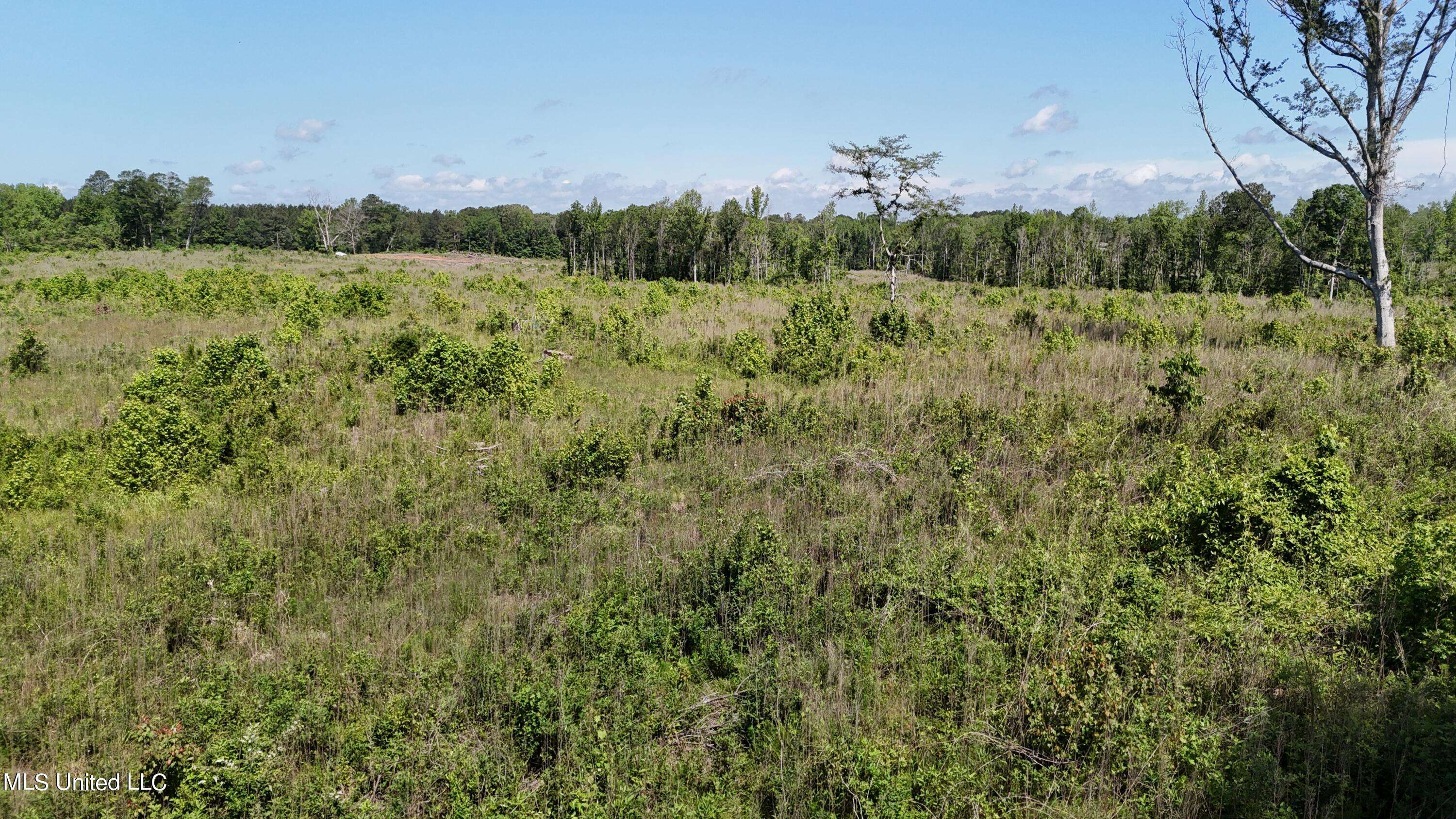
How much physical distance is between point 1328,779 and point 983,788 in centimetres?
148

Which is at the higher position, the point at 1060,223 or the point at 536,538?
the point at 1060,223

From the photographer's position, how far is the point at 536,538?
5.85 m

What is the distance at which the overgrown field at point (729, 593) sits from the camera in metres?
3.26

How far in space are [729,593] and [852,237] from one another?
303 feet

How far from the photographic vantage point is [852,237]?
92.1m

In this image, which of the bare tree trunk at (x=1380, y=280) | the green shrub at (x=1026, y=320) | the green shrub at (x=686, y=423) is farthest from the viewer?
the green shrub at (x=1026, y=320)

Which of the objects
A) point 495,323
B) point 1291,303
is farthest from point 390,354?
point 1291,303

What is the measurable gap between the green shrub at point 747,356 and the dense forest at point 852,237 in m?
23.0

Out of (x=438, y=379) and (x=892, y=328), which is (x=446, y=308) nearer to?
(x=438, y=379)

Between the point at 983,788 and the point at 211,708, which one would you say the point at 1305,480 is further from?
the point at 211,708

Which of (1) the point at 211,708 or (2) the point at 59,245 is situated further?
(2) the point at 59,245

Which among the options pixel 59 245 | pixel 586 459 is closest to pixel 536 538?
pixel 586 459

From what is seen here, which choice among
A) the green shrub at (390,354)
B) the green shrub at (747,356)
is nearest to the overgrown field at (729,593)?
the green shrub at (390,354)

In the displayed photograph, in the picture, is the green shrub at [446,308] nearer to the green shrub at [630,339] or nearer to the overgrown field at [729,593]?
the green shrub at [630,339]
